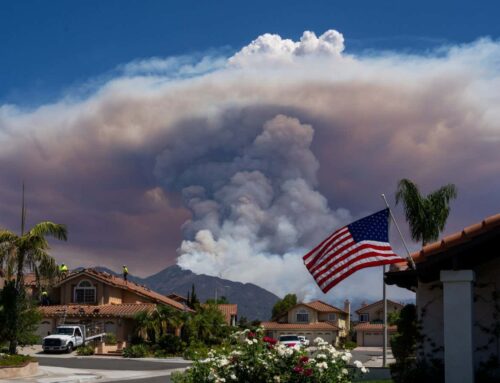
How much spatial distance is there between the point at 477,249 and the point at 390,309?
329ft

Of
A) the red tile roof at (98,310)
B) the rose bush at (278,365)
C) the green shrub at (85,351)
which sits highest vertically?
the red tile roof at (98,310)

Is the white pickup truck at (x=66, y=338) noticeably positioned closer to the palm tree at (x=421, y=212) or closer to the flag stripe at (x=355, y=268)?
the palm tree at (x=421, y=212)

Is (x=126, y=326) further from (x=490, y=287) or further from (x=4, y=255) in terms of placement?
(x=490, y=287)

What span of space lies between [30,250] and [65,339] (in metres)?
19.9

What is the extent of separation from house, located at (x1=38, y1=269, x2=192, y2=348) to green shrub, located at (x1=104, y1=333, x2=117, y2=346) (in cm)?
194

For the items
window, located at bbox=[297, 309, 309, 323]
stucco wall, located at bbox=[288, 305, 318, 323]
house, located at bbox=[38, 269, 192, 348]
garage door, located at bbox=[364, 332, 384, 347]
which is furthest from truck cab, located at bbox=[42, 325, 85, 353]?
garage door, located at bbox=[364, 332, 384, 347]

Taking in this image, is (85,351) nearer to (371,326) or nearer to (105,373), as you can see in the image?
(105,373)

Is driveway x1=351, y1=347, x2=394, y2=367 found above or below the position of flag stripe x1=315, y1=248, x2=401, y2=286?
below

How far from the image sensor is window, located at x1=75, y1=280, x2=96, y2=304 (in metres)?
66.8

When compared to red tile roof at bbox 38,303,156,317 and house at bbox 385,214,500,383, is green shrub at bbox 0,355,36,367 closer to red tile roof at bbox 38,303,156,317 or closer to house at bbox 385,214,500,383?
house at bbox 385,214,500,383

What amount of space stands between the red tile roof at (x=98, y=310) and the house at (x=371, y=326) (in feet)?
131

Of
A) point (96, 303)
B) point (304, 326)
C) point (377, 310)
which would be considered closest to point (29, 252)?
point (96, 303)

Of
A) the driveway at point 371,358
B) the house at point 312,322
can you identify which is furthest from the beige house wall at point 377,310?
the driveway at point 371,358

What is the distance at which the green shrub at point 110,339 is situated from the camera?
5697cm
